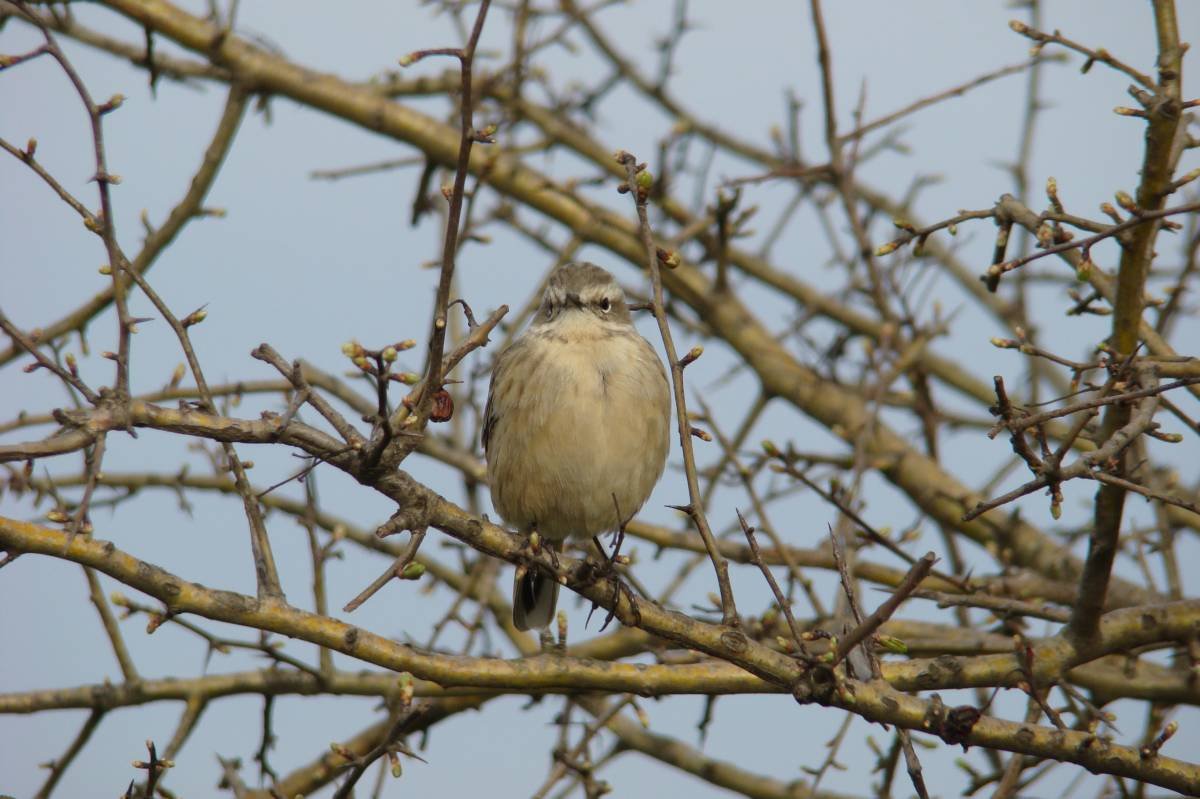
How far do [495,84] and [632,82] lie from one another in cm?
152

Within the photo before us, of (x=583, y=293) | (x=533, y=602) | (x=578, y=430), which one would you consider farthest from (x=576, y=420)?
(x=533, y=602)

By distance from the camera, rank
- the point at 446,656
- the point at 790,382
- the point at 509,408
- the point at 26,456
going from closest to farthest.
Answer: the point at 26,456, the point at 446,656, the point at 509,408, the point at 790,382

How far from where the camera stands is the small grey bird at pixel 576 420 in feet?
19.3

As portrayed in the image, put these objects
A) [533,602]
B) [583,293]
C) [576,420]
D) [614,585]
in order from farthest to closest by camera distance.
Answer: [533,602] < [583,293] < [576,420] < [614,585]

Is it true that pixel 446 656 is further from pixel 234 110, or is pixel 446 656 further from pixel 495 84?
pixel 495 84

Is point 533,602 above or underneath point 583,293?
underneath

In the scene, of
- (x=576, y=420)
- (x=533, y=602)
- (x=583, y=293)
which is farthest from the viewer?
(x=533, y=602)

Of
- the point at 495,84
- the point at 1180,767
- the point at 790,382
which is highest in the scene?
the point at 495,84

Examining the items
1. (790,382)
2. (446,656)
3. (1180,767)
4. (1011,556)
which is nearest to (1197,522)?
(1011,556)

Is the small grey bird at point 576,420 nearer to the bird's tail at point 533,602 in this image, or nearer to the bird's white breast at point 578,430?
the bird's white breast at point 578,430

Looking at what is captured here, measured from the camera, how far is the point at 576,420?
19.2 feet

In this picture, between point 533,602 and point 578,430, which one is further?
point 533,602

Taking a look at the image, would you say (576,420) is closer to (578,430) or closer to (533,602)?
(578,430)

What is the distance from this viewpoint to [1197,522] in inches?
264
